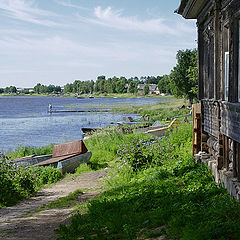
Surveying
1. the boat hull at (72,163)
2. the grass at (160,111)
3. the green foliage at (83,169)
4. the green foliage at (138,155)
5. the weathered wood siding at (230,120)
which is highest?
the weathered wood siding at (230,120)

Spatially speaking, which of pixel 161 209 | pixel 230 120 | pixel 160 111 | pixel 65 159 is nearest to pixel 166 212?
pixel 161 209

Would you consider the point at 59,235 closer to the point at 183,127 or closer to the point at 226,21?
the point at 226,21

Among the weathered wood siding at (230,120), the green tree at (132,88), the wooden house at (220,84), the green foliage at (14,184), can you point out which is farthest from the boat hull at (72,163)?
the green tree at (132,88)

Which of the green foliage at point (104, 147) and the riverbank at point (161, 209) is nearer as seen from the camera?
the riverbank at point (161, 209)

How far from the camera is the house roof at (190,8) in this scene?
36.3 ft

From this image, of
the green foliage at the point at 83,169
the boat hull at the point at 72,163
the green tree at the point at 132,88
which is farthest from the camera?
the green tree at the point at 132,88

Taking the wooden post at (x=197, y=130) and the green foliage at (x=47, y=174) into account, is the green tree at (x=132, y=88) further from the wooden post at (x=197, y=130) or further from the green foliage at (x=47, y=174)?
the wooden post at (x=197, y=130)

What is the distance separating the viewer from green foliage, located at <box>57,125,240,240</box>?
5.88 metres

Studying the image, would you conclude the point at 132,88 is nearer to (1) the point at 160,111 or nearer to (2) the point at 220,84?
(1) the point at 160,111

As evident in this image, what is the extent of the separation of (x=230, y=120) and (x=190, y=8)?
4697mm

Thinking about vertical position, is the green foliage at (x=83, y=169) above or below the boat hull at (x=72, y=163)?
below

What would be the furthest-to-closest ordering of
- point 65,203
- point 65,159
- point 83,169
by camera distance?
point 65,159 < point 83,169 < point 65,203

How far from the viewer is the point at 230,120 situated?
8156mm

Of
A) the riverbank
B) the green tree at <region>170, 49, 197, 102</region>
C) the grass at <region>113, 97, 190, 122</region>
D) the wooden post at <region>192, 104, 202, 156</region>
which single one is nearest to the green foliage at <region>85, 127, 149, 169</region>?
the wooden post at <region>192, 104, 202, 156</region>
